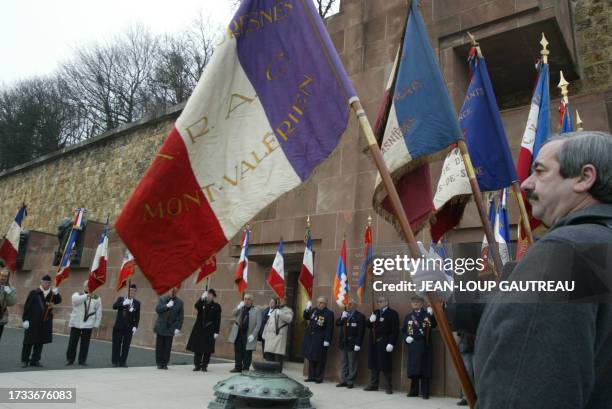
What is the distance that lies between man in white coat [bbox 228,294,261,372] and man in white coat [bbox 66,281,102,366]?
311cm

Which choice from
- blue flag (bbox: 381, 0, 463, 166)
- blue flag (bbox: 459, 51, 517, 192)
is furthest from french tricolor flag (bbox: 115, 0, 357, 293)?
blue flag (bbox: 459, 51, 517, 192)

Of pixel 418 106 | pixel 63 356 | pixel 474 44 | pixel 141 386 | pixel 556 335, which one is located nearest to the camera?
pixel 556 335

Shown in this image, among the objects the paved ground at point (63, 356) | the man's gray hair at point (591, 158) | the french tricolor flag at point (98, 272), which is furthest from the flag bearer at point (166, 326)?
the man's gray hair at point (591, 158)

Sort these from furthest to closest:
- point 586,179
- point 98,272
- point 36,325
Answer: point 98,272 < point 36,325 < point 586,179

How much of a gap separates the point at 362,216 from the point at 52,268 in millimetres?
14410

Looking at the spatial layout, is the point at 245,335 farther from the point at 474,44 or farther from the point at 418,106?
the point at 418,106

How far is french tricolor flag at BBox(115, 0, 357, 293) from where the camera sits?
2520 mm

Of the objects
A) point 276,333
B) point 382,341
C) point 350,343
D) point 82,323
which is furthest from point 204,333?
point 382,341

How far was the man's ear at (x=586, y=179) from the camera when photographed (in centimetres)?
132

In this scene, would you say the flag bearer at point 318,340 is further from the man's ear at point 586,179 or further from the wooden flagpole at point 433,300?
the man's ear at point 586,179

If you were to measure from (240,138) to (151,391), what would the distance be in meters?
6.18

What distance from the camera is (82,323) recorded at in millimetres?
10617

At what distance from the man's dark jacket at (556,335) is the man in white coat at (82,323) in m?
10.9

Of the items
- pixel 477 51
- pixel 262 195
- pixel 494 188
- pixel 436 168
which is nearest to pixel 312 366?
pixel 436 168
